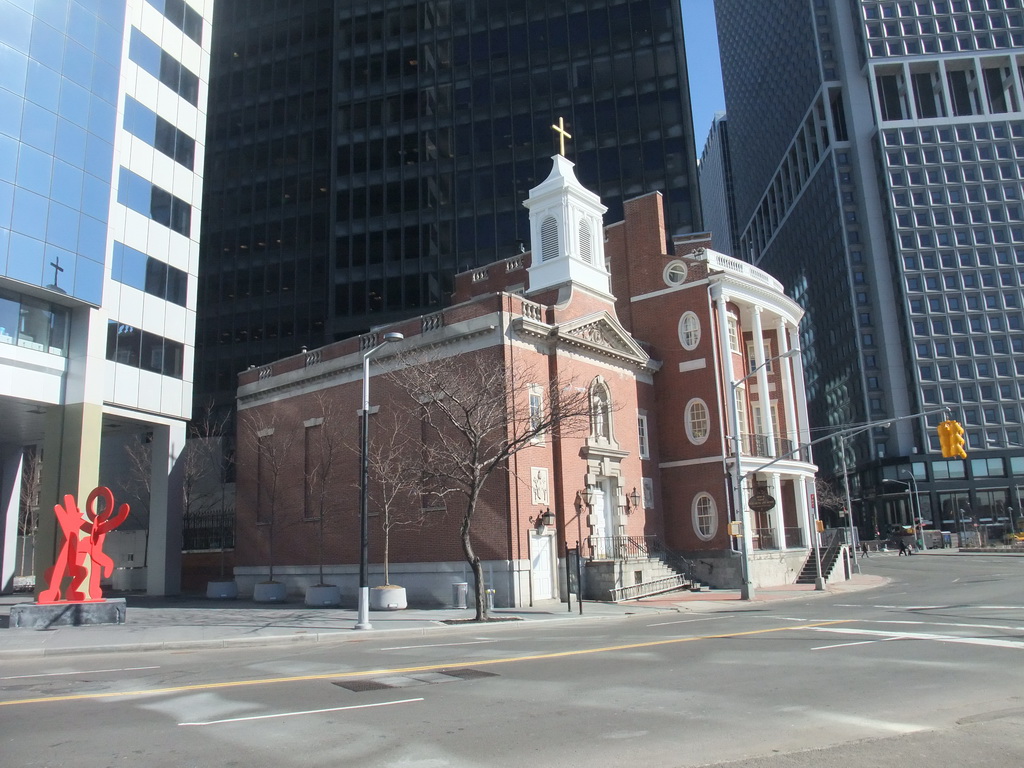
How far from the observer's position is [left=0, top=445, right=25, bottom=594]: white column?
38844mm

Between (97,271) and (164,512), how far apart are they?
1134cm

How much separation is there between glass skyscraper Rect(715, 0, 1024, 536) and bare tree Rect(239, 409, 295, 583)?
263 ft

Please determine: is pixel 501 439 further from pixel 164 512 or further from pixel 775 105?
pixel 775 105

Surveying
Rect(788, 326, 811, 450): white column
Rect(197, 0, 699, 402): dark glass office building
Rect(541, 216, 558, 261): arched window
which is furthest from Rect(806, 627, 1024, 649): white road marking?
Rect(197, 0, 699, 402): dark glass office building

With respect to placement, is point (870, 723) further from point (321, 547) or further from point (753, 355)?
point (753, 355)

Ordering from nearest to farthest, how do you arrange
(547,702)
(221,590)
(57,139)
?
(547,702)
(57,139)
(221,590)

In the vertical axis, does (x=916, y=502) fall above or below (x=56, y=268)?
below

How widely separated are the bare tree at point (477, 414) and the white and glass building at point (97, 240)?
1120 cm

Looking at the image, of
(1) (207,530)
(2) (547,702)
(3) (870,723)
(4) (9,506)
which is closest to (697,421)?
(1) (207,530)

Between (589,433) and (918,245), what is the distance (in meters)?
84.3

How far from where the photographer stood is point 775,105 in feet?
463

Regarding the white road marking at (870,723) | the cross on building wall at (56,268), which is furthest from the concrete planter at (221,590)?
the white road marking at (870,723)

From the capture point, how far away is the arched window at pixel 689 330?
A: 37.6m

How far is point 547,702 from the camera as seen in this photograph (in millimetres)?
10102
